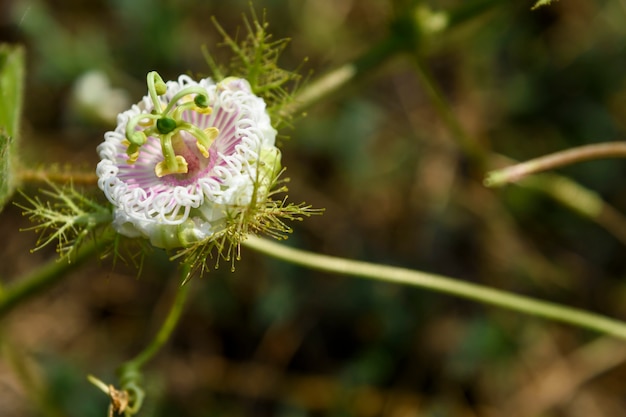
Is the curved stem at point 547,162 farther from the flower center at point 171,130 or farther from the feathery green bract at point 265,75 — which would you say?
the flower center at point 171,130

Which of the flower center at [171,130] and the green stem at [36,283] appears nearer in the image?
the flower center at [171,130]

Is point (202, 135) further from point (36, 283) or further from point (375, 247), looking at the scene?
point (375, 247)

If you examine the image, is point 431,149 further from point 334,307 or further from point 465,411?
point 465,411

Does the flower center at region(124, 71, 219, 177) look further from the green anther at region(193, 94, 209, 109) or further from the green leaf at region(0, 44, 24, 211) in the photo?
the green leaf at region(0, 44, 24, 211)

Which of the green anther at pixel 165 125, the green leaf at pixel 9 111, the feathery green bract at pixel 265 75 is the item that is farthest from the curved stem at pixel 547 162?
the green leaf at pixel 9 111

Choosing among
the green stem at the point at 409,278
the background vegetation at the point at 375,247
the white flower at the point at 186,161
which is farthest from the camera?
the background vegetation at the point at 375,247

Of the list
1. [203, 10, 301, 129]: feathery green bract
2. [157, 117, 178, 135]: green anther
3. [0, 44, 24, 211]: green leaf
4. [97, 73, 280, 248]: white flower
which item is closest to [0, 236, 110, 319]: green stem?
[0, 44, 24, 211]: green leaf

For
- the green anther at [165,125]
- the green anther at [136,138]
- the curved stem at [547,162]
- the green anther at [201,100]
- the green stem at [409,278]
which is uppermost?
the curved stem at [547,162]
